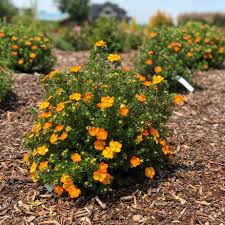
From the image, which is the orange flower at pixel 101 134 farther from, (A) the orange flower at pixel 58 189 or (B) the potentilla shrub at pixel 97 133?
(A) the orange flower at pixel 58 189

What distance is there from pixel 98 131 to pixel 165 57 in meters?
4.10

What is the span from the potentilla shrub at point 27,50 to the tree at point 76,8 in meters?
25.2

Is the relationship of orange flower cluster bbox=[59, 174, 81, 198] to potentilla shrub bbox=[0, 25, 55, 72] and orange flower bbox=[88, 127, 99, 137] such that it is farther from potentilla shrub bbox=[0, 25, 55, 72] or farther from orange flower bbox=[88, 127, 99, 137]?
potentilla shrub bbox=[0, 25, 55, 72]

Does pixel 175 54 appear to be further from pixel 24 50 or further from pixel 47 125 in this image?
pixel 47 125

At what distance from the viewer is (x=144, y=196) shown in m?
4.19

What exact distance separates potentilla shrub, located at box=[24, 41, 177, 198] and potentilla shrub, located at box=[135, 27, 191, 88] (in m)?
3.07

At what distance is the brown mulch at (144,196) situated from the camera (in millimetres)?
3961

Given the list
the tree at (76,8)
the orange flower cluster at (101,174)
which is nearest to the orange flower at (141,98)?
the orange flower cluster at (101,174)

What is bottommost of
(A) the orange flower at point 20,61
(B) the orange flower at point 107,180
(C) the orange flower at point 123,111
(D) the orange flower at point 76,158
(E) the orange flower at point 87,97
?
(B) the orange flower at point 107,180

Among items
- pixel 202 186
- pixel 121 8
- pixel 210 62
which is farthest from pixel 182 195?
pixel 121 8

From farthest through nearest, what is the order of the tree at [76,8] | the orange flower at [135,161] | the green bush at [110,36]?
the tree at [76,8], the green bush at [110,36], the orange flower at [135,161]

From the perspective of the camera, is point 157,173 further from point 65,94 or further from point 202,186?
point 65,94

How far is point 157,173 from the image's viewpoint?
14.9 ft

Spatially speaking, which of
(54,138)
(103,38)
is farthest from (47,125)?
(103,38)
